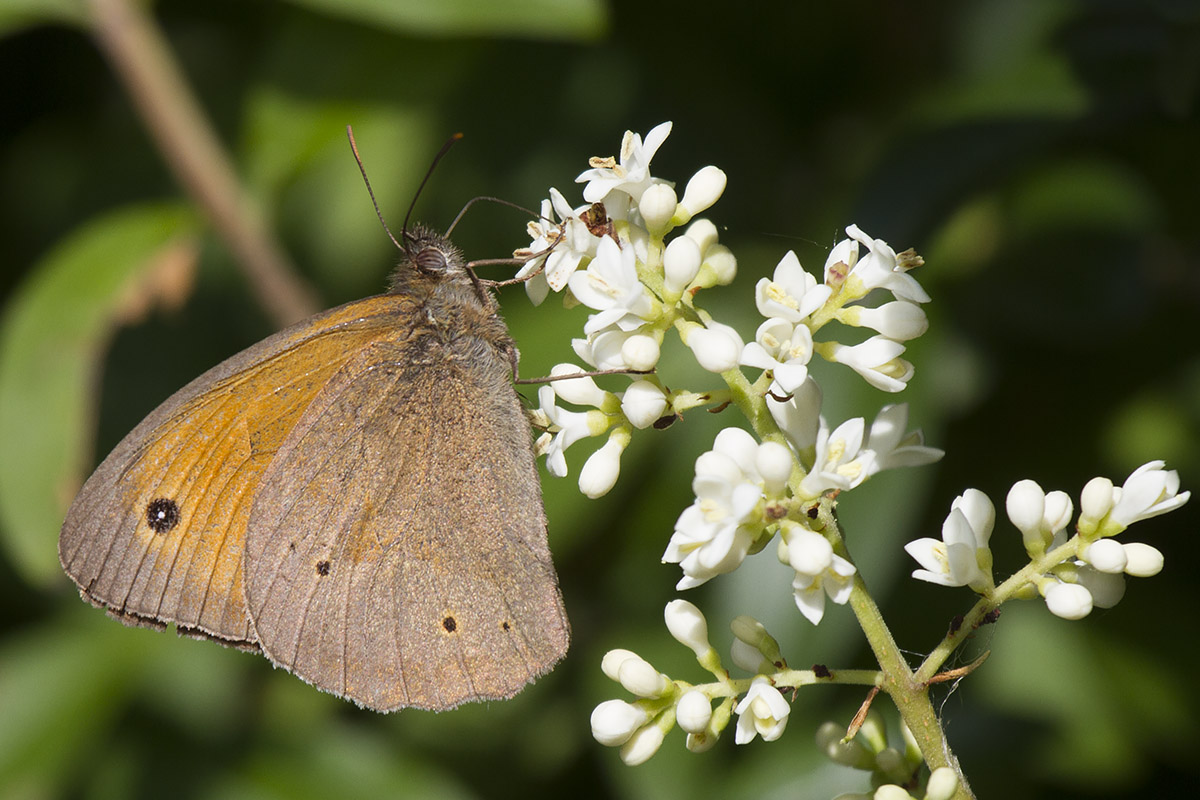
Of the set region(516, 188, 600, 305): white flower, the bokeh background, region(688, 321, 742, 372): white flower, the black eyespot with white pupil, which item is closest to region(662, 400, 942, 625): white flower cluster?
region(688, 321, 742, 372): white flower

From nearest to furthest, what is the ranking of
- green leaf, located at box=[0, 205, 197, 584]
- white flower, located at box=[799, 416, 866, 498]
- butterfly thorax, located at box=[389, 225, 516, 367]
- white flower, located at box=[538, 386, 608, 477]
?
white flower, located at box=[799, 416, 866, 498] → white flower, located at box=[538, 386, 608, 477] → butterfly thorax, located at box=[389, 225, 516, 367] → green leaf, located at box=[0, 205, 197, 584]

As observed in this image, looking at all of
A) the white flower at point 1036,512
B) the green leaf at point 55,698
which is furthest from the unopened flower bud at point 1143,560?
the green leaf at point 55,698

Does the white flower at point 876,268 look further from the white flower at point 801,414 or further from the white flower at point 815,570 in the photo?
the white flower at point 815,570

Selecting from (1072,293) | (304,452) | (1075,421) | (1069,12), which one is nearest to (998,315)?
(1072,293)

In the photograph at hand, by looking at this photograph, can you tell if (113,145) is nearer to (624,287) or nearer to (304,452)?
(304,452)

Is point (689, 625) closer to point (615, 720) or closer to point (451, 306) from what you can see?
point (615, 720)

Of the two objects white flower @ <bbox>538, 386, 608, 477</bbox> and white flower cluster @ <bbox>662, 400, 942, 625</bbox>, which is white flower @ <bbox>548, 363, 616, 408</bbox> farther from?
white flower cluster @ <bbox>662, 400, 942, 625</bbox>

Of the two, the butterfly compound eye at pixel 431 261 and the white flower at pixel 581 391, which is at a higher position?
the white flower at pixel 581 391
